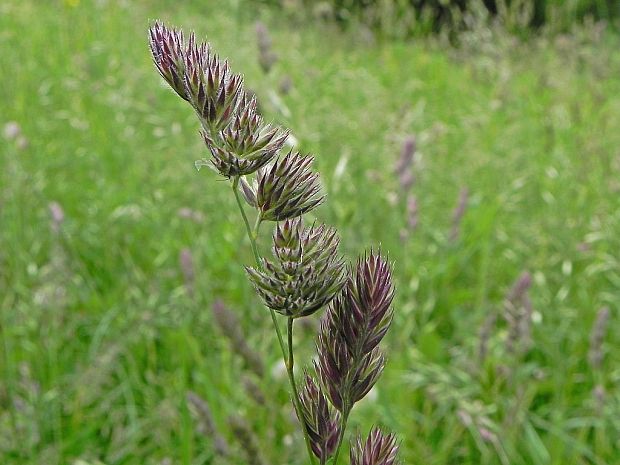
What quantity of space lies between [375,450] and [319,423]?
0.04m

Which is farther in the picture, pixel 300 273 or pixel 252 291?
pixel 252 291

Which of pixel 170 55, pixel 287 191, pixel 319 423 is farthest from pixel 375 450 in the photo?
pixel 170 55

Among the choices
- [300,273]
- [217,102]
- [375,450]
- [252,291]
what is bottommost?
[375,450]

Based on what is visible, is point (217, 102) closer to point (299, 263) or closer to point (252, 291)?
point (299, 263)

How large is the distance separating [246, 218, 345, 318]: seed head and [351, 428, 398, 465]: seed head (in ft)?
0.33

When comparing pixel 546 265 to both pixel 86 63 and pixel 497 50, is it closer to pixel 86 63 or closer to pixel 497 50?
pixel 497 50

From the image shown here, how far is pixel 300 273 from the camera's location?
1.46 ft

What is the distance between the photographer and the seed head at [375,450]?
461 millimetres

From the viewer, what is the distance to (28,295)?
186cm

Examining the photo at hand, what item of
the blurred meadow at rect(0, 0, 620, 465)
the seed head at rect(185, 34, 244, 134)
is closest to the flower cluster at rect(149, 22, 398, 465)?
the seed head at rect(185, 34, 244, 134)

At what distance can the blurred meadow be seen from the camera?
61.0 inches

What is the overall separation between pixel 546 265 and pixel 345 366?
195 centimetres

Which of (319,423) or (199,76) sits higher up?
(199,76)

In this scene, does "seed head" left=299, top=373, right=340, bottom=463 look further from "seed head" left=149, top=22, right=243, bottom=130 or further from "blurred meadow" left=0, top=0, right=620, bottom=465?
"blurred meadow" left=0, top=0, right=620, bottom=465
